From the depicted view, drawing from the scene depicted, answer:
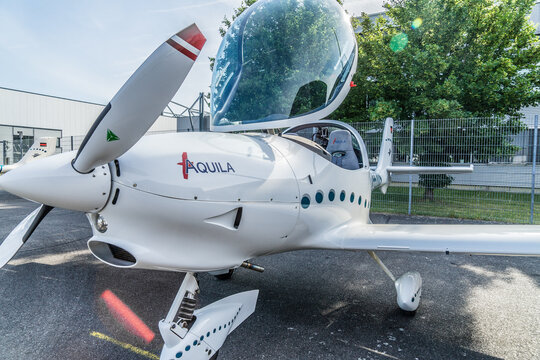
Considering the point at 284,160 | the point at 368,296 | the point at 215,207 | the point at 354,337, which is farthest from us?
the point at 368,296

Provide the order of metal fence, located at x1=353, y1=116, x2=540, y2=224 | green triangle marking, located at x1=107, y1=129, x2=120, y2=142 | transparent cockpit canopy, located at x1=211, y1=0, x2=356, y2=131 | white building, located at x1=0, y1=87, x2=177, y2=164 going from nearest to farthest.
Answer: green triangle marking, located at x1=107, y1=129, x2=120, y2=142
transparent cockpit canopy, located at x1=211, y1=0, x2=356, y2=131
metal fence, located at x1=353, y1=116, x2=540, y2=224
white building, located at x1=0, y1=87, x2=177, y2=164

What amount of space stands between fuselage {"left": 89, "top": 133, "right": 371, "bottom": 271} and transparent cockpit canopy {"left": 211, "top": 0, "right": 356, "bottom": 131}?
38cm

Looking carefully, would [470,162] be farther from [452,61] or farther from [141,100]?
[141,100]

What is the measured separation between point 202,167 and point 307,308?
2.02 m

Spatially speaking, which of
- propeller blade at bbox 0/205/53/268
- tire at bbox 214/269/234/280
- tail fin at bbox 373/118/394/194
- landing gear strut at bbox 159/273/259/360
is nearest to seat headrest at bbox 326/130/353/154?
tail fin at bbox 373/118/394/194

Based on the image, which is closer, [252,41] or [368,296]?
[252,41]

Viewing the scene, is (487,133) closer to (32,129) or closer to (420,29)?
(420,29)

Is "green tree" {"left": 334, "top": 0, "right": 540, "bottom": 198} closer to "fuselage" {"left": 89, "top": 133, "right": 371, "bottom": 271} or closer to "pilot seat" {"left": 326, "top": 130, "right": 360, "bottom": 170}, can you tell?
"pilot seat" {"left": 326, "top": 130, "right": 360, "bottom": 170}

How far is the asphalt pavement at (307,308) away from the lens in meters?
2.50

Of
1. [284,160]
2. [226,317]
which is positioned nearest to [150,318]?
[226,317]

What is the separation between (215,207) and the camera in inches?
79.7

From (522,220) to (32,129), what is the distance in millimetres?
24190

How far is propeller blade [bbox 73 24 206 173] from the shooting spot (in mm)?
1510

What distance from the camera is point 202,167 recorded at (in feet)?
6.57
